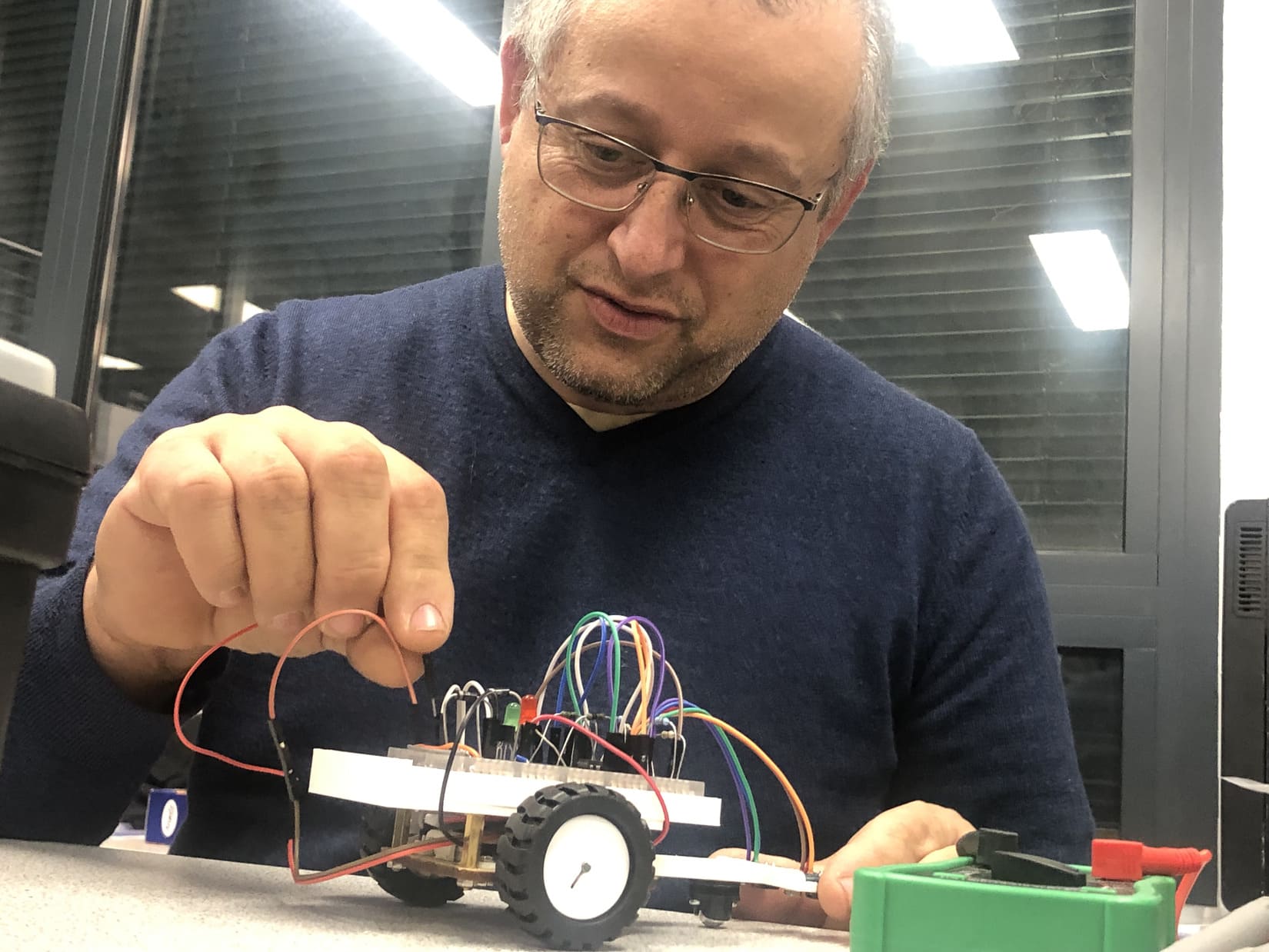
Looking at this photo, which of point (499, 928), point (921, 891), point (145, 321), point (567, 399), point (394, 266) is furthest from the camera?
point (145, 321)

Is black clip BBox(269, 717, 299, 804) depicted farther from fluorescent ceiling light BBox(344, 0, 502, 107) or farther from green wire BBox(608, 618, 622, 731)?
fluorescent ceiling light BBox(344, 0, 502, 107)

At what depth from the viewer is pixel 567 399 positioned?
3.43ft

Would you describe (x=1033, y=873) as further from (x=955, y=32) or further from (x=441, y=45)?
(x=441, y=45)

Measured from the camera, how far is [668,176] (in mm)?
885

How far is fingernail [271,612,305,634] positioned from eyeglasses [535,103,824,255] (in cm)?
47

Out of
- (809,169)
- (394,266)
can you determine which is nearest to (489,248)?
(394,266)

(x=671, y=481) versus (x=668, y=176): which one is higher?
(x=668, y=176)

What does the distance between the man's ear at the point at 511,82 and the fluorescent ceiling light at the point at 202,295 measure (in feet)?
5.73

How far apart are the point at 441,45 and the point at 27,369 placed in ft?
7.86

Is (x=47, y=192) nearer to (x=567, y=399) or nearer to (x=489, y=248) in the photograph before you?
(x=489, y=248)

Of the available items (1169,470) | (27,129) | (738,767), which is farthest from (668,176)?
(27,129)

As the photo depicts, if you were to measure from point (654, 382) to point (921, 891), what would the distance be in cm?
60

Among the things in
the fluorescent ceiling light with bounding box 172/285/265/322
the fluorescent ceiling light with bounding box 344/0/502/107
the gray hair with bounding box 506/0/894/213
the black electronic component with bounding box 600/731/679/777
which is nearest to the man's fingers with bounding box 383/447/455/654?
the black electronic component with bounding box 600/731/679/777

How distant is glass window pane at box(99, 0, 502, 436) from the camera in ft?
8.22
